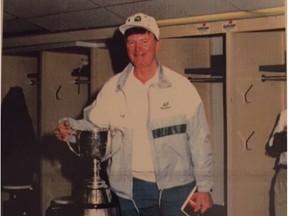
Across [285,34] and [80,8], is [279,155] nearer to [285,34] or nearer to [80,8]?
[285,34]

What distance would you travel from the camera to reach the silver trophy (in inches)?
36.7

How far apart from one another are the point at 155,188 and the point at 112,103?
183 mm

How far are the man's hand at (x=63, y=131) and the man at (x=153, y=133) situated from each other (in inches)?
2.5

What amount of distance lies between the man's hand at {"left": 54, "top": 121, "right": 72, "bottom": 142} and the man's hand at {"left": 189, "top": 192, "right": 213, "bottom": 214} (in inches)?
10.7

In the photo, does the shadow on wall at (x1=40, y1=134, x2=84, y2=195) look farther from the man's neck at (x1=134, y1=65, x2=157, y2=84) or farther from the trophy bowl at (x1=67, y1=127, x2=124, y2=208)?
the man's neck at (x1=134, y1=65, x2=157, y2=84)

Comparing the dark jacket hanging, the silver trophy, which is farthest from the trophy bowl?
the dark jacket hanging

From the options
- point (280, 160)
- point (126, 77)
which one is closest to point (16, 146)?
point (126, 77)

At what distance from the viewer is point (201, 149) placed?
2.98ft

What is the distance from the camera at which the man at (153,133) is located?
35.8 inches

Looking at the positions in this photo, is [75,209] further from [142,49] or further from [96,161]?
[142,49]

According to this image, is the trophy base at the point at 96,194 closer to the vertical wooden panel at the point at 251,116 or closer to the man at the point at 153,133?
the man at the point at 153,133

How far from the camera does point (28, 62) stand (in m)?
1.00

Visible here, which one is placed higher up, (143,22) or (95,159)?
(143,22)

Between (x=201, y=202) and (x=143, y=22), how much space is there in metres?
0.36
